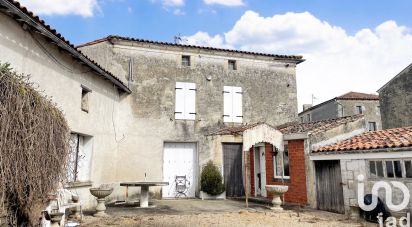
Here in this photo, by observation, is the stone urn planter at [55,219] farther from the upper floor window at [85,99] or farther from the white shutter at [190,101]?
the white shutter at [190,101]

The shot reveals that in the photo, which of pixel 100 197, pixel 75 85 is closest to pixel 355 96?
pixel 75 85

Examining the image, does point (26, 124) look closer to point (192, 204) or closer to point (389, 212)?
point (192, 204)

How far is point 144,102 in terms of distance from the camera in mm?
13945

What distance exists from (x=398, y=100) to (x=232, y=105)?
9329 mm

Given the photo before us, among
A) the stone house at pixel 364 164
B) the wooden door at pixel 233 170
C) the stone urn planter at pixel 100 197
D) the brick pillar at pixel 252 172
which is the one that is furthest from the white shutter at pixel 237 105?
the stone urn planter at pixel 100 197

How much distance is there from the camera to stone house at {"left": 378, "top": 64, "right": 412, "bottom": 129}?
16.6 meters

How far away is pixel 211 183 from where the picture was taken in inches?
536

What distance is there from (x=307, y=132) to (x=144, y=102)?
6.87 metres

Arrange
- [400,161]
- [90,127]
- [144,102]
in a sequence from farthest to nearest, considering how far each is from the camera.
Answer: [144,102] < [90,127] < [400,161]

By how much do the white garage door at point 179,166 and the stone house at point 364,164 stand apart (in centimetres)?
558

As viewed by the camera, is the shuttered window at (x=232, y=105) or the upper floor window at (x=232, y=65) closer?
the shuttered window at (x=232, y=105)

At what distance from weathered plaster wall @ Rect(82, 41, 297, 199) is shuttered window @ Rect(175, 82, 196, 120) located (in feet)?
0.62

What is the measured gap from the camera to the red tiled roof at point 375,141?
8.73 metres

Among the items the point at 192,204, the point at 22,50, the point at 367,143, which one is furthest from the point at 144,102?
the point at 367,143
